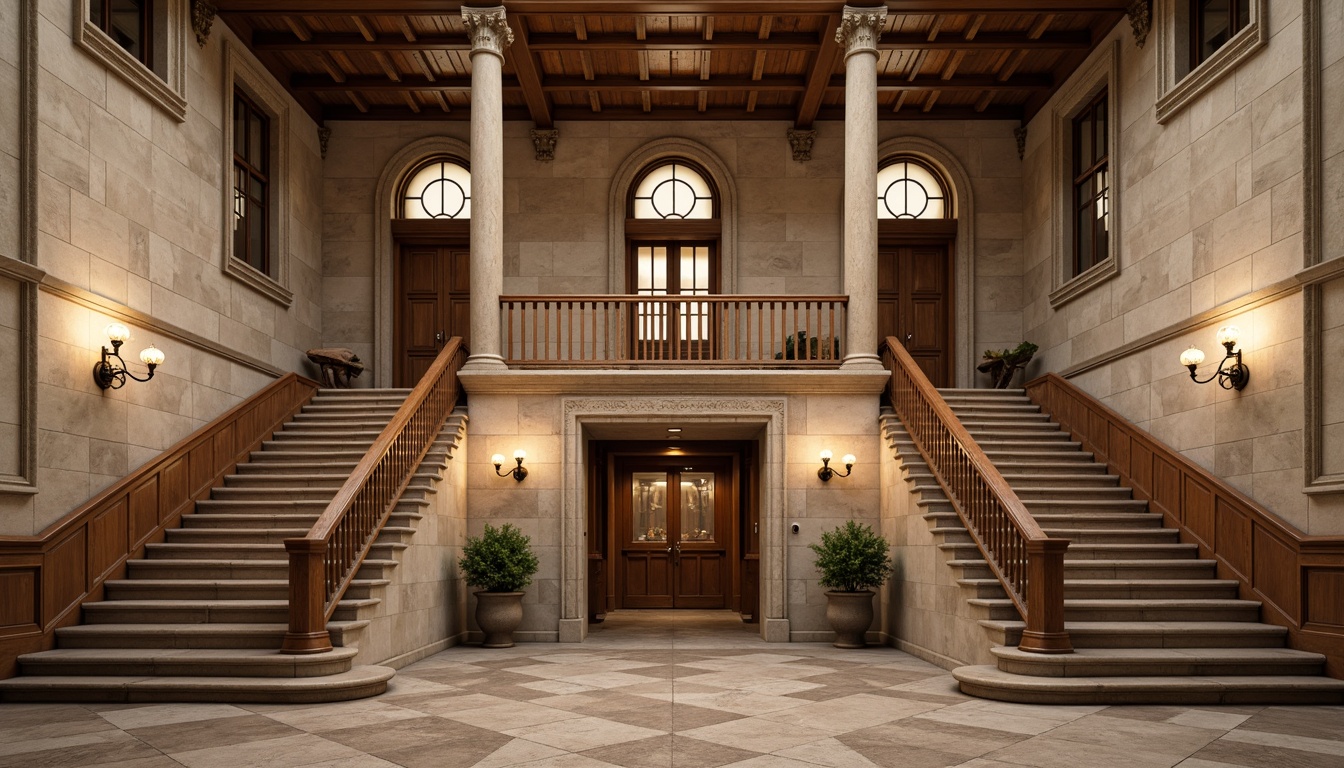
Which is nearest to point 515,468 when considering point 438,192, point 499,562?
point 499,562

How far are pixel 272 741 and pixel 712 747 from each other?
2.74 m

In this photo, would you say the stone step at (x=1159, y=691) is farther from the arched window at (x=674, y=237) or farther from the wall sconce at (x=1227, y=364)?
the arched window at (x=674, y=237)

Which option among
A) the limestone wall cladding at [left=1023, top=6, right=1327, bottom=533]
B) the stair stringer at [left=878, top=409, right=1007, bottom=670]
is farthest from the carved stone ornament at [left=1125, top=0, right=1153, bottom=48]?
the stair stringer at [left=878, top=409, right=1007, bottom=670]

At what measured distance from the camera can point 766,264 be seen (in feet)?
55.9

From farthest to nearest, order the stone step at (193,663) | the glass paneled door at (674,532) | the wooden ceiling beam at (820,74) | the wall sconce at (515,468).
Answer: the glass paneled door at (674,532) → the wooden ceiling beam at (820,74) → the wall sconce at (515,468) → the stone step at (193,663)

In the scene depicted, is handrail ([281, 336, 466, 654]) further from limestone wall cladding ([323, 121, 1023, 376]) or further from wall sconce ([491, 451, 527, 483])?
limestone wall cladding ([323, 121, 1023, 376])

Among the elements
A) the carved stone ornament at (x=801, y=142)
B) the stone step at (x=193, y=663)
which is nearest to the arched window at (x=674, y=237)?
the carved stone ornament at (x=801, y=142)

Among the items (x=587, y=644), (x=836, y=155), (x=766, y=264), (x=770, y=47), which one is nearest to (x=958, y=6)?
(x=770, y=47)

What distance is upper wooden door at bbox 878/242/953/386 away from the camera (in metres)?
17.4

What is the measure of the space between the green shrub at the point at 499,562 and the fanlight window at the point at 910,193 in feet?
28.2

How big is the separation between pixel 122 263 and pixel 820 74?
376 inches

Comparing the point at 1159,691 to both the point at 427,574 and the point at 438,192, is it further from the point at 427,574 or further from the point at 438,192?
the point at 438,192

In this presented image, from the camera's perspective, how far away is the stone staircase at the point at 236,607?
26.8 ft

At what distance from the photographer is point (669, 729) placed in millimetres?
7047
